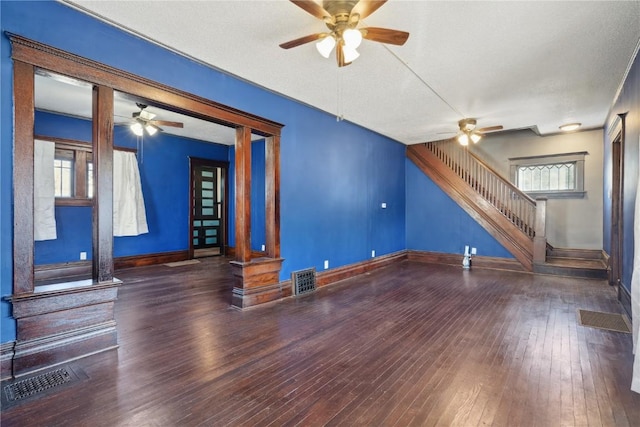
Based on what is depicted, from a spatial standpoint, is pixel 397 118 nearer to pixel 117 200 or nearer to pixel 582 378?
pixel 582 378

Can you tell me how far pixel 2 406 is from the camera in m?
1.98

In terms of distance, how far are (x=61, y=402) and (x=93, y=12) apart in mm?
3049

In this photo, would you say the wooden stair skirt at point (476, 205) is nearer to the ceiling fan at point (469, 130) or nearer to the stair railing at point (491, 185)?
the stair railing at point (491, 185)

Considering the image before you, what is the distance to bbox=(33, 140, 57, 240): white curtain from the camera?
520cm

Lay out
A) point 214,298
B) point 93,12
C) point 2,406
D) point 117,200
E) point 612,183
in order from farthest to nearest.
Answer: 1. point 117,200
2. point 612,183
3. point 214,298
4. point 93,12
5. point 2,406

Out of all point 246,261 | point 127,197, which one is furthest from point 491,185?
point 127,197

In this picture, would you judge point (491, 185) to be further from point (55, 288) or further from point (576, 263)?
point (55, 288)

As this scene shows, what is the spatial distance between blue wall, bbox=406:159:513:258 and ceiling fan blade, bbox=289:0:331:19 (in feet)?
19.6

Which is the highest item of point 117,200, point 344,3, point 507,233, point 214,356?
point 344,3

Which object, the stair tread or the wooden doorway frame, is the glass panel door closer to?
the stair tread

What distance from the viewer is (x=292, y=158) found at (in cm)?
476

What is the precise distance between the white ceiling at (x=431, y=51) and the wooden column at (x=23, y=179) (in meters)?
0.80

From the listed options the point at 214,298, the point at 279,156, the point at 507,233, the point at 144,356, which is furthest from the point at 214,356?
the point at 507,233

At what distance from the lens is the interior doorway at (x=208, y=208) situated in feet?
26.0
